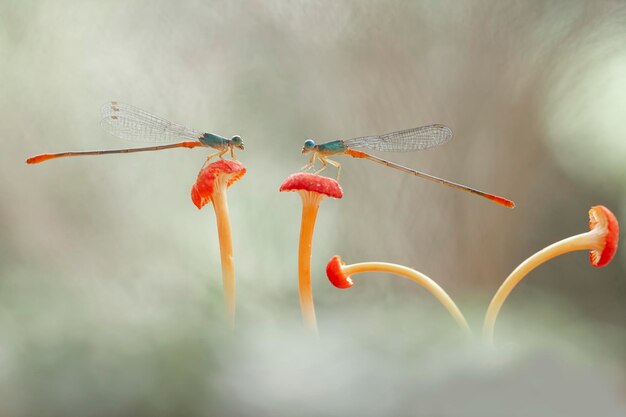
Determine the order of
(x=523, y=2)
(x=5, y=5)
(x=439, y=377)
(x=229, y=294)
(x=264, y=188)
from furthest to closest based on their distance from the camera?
(x=523, y=2)
(x=264, y=188)
(x=5, y=5)
(x=229, y=294)
(x=439, y=377)

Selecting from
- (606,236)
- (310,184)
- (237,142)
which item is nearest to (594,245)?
(606,236)

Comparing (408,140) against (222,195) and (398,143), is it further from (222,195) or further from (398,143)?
(222,195)

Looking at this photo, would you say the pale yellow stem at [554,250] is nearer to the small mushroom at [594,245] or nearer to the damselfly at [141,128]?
the small mushroom at [594,245]

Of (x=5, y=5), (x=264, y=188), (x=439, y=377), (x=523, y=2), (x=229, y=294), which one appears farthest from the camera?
(x=523, y=2)

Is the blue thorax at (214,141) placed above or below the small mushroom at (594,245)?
above

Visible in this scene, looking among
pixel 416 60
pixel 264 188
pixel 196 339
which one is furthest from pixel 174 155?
pixel 196 339

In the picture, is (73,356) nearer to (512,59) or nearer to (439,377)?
(439,377)

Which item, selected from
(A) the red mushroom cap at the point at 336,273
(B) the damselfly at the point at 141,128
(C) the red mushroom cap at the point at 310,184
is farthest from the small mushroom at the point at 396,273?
(B) the damselfly at the point at 141,128
